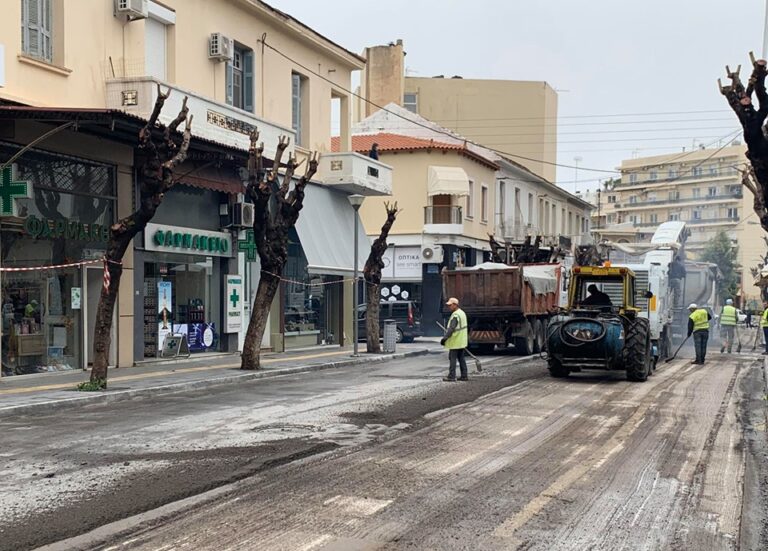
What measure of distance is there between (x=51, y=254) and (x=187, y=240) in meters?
4.23

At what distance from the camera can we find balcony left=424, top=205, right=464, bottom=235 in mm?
37719

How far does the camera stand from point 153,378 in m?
16.1

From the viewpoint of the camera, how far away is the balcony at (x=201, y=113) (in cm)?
1728

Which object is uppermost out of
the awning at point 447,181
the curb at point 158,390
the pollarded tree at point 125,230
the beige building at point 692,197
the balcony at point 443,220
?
the beige building at point 692,197

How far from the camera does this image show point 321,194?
26953mm

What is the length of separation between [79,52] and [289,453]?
451 inches

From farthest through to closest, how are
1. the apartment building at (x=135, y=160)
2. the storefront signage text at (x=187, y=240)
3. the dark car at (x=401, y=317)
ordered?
the dark car at (x=401, y=317) → the storefront signage text at (x=187, y=240) → the apartment building at (x=135, y=160)

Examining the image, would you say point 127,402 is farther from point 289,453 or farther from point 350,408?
point 289,453

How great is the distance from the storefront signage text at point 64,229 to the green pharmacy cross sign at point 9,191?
72cm

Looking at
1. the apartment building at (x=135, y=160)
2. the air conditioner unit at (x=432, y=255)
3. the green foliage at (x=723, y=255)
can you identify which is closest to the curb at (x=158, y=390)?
the apartment building at (x=135, y=160)

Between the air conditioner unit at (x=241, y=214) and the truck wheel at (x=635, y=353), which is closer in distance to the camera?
the truck wheel at (x=635, y=353)

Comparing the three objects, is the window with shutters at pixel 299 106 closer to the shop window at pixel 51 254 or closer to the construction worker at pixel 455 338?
the shop window at pixel 51 254

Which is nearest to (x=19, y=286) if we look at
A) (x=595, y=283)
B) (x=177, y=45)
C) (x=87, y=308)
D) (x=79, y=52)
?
(x=87, y=308)

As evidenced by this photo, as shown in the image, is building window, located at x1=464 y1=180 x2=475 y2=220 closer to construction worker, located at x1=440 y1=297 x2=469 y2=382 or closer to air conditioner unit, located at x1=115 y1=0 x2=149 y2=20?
construction worker, located at x1=440 y1=297 x2=469 y2=382
